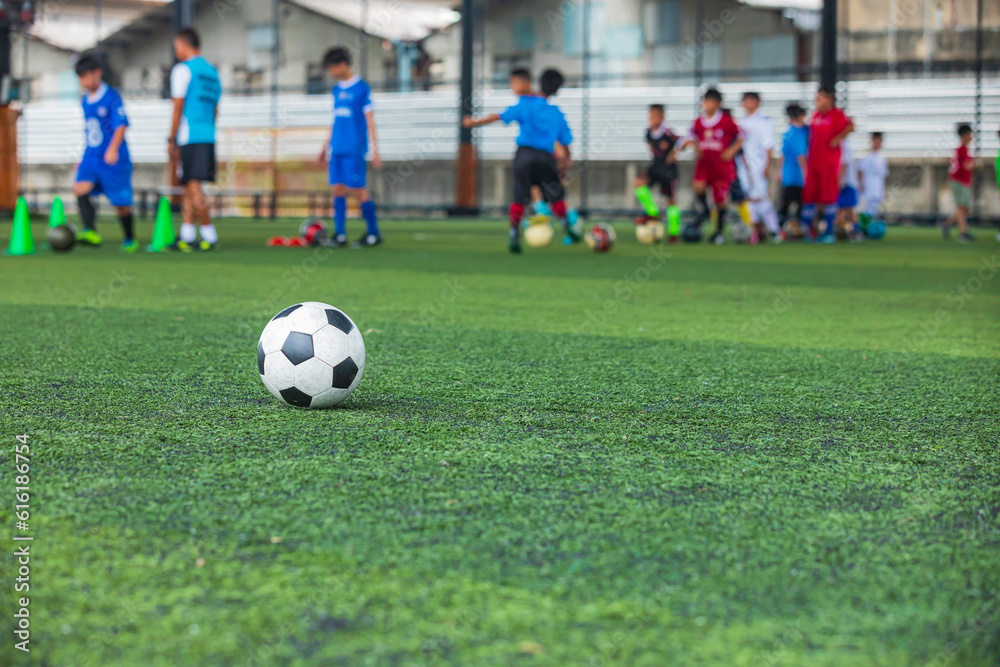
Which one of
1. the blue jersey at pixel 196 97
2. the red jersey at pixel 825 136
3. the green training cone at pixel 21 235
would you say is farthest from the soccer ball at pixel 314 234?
the red jersey at pixel 825 136

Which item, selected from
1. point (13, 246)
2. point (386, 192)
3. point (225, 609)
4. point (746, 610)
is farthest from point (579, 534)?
point (386, 192)

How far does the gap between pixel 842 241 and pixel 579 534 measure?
1460cm

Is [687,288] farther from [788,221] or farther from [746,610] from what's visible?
[788,221]

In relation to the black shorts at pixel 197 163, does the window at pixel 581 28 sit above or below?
above

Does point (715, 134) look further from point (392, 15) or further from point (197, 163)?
point (392, 15)

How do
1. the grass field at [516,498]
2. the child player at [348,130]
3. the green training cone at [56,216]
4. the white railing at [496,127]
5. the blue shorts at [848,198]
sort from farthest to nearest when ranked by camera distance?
the white railing at [496,127] → the blue shorts at [848,198] → the child player at [348,130] → the green training cone at [56,216] → the grass field at [516,498]

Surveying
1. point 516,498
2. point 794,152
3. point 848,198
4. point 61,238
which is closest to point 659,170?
point 794,152

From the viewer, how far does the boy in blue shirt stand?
15.6 meters

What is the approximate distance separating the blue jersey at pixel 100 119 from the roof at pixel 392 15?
1814 cm

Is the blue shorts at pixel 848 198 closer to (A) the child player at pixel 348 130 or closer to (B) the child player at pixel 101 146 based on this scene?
(A) the child player at pixel 348 130

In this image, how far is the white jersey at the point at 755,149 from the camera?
15.1 metres

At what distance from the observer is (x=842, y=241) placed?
15859 millimetres

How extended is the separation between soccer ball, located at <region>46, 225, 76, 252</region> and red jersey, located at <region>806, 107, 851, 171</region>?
9368mm

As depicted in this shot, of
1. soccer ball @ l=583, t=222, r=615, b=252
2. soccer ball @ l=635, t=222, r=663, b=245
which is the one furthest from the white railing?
soccer ball @ l=583, t=222, r=615, b=252
